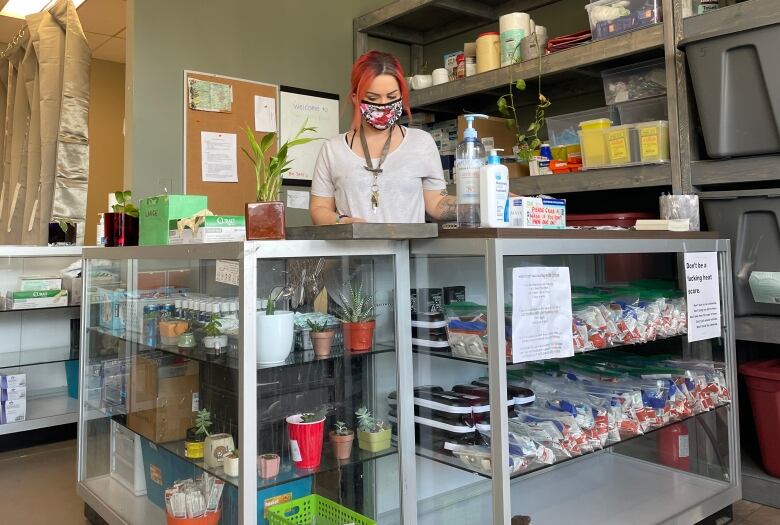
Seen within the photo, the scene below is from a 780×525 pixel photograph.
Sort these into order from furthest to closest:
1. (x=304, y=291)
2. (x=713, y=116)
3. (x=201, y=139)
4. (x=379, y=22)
Answer: (x=379, y=22), (x=201, y=139), (x=713, y=116), (x=304, y=291)

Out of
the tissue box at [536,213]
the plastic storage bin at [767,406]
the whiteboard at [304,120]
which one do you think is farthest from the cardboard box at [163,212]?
the plastic storage bin at [767,406]

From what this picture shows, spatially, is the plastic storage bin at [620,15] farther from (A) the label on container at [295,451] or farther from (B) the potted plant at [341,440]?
(A) the label on container at [295,451]

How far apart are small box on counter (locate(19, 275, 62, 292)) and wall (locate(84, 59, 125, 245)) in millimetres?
2863

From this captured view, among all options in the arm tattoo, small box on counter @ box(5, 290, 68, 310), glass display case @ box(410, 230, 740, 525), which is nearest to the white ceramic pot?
glass display case @ box(410, 230, 740, 525)

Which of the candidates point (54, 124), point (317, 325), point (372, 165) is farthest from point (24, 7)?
point (317, 325)

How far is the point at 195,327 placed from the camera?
5.74 ft

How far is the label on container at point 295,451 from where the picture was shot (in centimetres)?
153

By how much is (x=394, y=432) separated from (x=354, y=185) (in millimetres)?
884

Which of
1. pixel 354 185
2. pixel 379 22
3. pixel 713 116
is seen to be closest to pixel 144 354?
pixel 354 185

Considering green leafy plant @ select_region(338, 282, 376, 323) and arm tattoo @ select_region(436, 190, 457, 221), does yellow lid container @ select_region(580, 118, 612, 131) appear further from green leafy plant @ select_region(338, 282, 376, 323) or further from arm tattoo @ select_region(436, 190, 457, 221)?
green leafy plant @ select_region(338, 282, 376, 323)

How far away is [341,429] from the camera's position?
1.64 m

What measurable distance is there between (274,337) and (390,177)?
0.85 meters

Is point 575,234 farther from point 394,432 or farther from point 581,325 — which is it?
point 394,432

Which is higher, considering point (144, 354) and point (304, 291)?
point (304, 291)
